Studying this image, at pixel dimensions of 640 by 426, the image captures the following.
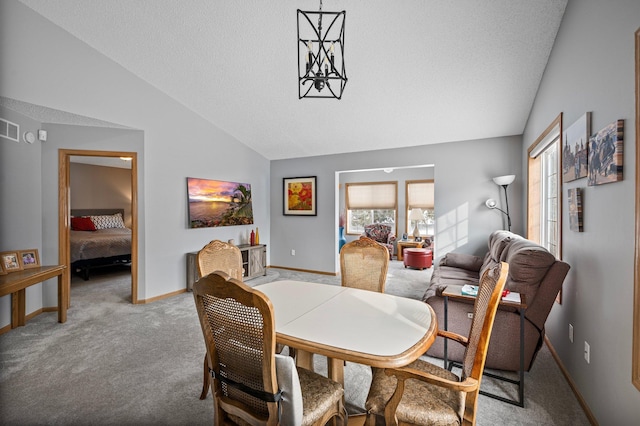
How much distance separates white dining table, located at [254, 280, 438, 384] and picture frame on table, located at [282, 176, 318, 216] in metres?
3.81

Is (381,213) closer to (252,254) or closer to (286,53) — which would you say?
(252,254)

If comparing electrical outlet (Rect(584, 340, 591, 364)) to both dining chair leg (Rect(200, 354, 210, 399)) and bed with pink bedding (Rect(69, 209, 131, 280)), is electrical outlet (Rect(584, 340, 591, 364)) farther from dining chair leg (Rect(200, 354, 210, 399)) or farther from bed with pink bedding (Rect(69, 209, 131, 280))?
bed with pink bedding (Rect(69, 209, 131, 280))

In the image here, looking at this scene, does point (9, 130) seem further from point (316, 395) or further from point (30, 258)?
point (316, 395)

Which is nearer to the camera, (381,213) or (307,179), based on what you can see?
(307,179)

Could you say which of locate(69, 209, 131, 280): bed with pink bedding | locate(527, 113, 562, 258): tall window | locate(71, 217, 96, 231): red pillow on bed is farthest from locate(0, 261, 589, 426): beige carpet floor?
locate(71, 217, 96, 231): red pillow on bed

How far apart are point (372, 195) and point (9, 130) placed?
280 inches

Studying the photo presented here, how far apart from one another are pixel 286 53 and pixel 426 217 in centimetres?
592

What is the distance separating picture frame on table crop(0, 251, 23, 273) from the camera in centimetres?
305

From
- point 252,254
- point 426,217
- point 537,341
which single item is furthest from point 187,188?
Result: point 426,217

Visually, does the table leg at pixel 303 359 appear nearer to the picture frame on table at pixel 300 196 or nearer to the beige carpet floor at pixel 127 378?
the beige carpet floor at pixel 127 378

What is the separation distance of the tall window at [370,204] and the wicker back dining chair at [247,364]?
23.4ft

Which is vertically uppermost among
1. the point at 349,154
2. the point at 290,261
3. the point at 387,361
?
the point at 349,154

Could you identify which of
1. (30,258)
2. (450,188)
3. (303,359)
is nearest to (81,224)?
(30,258)

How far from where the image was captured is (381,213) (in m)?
8.36
